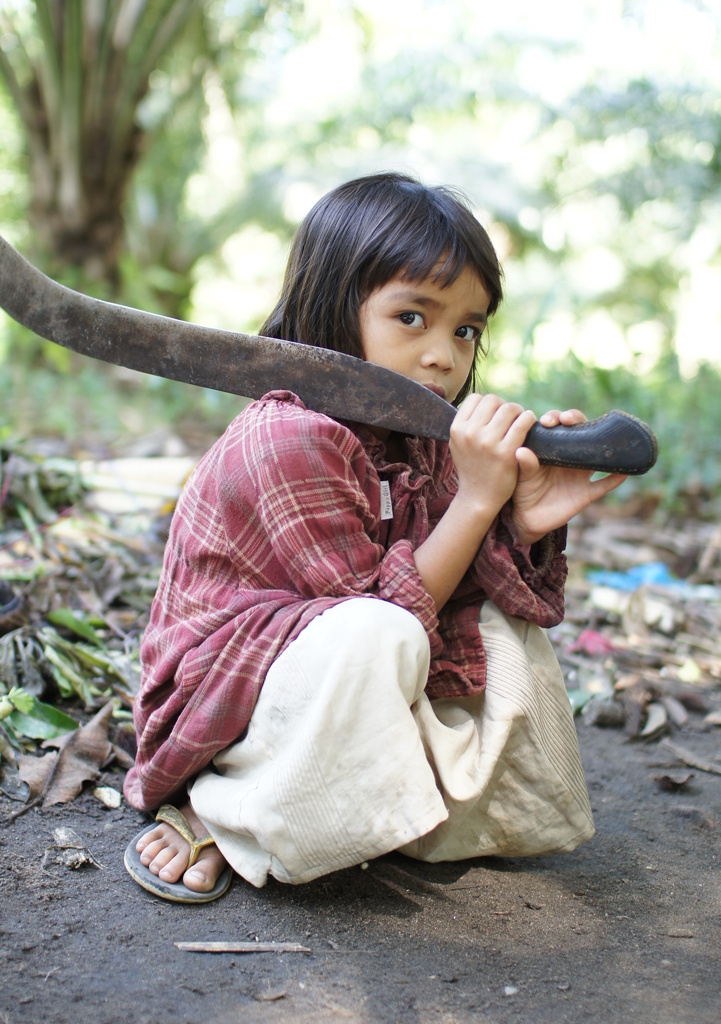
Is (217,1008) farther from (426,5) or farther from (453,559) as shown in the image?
(426,5)

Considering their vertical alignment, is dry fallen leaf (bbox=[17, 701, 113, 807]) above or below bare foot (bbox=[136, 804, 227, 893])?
below

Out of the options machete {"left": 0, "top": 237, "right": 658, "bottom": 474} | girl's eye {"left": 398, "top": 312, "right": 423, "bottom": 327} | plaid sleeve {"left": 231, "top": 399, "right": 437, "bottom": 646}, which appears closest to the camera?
plaid sleeve {"left": 231, "top": 399, "right": 437, "bottom": 646}

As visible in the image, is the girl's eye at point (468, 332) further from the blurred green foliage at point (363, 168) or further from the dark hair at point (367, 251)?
the blurred green foliage at point (363, 168)

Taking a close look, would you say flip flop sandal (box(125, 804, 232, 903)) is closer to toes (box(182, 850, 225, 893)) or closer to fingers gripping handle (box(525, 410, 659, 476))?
toes (box(182, 850, 225, 893))

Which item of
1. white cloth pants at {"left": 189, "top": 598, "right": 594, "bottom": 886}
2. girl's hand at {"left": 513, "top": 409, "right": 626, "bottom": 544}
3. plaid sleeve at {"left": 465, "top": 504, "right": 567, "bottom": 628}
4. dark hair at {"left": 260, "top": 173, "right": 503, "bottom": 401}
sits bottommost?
white cloth pants at {"left": 189, "top": 598, "right": 594, "bottom": 886}

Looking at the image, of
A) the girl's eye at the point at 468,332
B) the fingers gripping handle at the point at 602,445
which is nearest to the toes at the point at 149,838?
the fingers gripping handle at the point at 602,445

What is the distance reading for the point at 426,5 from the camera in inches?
301

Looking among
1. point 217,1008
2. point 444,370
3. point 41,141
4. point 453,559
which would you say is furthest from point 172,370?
point 41,141

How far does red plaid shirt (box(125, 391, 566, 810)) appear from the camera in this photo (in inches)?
55.3

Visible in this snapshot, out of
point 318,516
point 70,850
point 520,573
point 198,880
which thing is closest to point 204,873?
point 198,880

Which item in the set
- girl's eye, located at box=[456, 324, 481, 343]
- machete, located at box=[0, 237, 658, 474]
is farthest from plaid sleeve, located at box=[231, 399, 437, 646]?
girl's eye, located at box=[456, 324, 481, 343]

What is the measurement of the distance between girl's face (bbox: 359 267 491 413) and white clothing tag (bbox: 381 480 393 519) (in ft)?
0.67

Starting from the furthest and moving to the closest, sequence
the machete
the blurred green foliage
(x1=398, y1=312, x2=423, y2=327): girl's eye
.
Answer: the blurred green foliage, (x1=398, y1=312, x2=423, y2=327): girl's eye, the machete

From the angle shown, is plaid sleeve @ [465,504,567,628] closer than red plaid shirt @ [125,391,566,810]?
No
